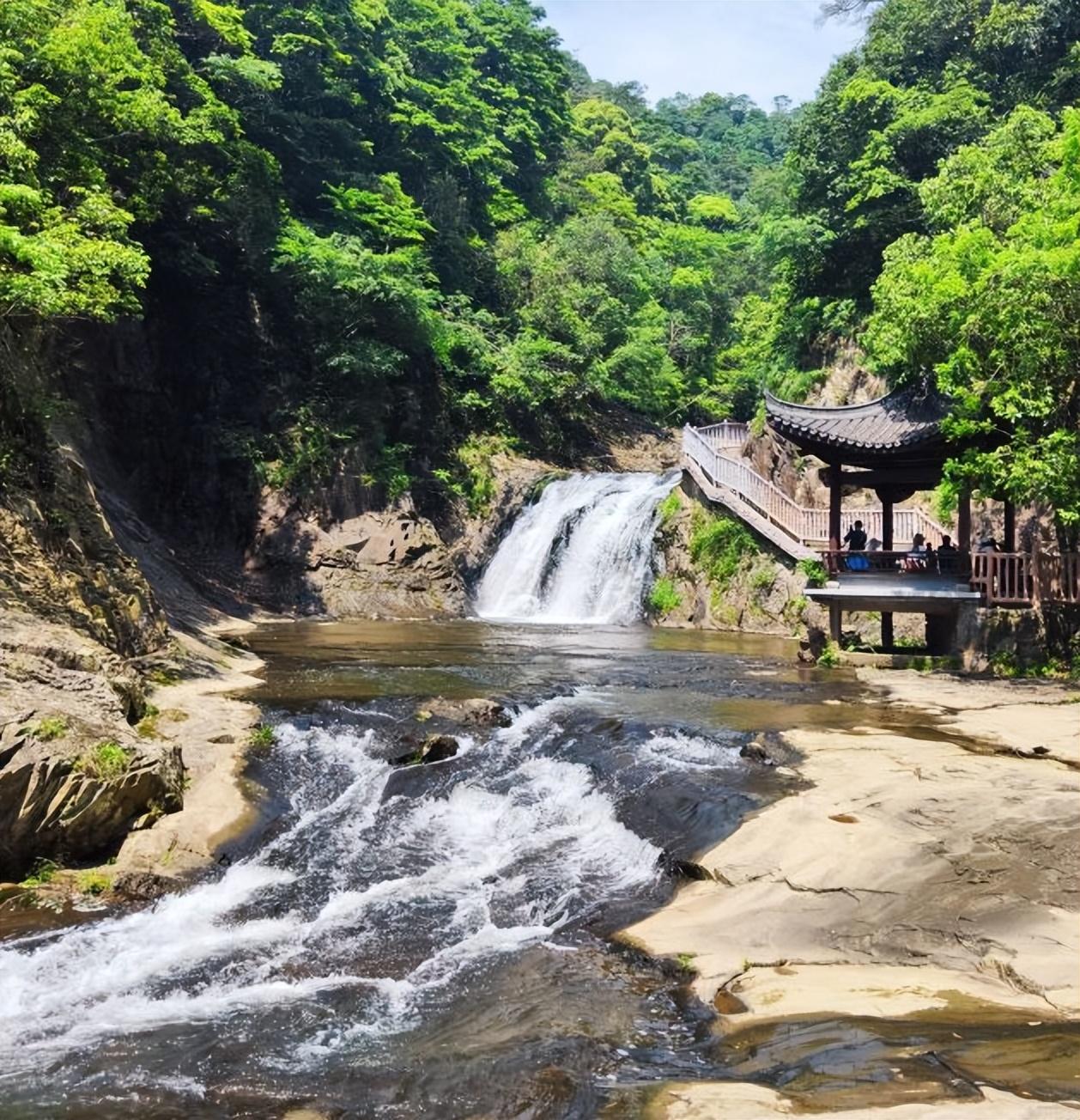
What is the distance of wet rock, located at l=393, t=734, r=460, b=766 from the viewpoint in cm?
1124

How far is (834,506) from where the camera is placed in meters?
19.7

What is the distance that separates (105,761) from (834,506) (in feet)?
48.3

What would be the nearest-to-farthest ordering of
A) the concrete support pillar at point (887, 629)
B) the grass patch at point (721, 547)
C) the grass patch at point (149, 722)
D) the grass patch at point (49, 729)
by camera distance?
the grass patch at point (49, 729) → the grass patch at point (149, 722) → the concrete support pillar at point (887, 629) → the grass patch at point (721, 547)

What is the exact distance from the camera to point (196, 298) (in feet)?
108

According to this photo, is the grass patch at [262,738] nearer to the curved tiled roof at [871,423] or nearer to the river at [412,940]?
the river at [412,940]

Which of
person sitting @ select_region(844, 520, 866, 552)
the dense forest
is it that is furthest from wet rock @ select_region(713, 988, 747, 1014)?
person sitting @ select_region(844, 520, 866, 552)

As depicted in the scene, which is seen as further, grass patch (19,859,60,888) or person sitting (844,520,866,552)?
person sitting (844,520,866,552)

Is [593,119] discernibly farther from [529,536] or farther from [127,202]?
[127,202]

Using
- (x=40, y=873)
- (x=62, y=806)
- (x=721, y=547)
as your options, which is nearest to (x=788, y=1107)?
(x=40, y=873)

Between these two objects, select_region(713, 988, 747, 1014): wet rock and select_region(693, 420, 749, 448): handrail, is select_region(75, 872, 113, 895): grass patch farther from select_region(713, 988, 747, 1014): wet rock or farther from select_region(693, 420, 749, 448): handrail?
select_region(693, 420, 749, 448): handrail

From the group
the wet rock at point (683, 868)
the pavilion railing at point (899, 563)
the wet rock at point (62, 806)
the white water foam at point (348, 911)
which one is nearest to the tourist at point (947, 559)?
the pavilion railing at point (899, 563)

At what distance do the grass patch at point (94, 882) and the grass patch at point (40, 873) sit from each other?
0.21 m

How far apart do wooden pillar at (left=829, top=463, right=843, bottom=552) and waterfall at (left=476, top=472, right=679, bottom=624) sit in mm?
9811

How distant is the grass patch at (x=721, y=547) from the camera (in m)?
27.1
